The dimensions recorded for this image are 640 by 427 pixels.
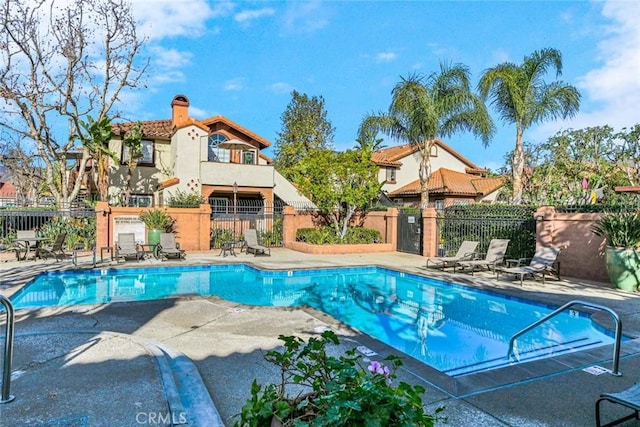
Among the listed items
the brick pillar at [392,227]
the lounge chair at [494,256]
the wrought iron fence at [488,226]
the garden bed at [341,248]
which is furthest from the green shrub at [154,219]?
the lounge chair at [494,256]

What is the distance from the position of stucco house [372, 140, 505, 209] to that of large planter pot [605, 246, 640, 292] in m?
17.3

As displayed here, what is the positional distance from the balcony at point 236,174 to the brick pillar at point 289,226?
397cm

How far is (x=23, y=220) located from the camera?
17.6 metres

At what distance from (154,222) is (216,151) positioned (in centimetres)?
915

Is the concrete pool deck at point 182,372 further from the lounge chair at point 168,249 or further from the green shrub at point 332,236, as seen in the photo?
the green shrub at point 332,236

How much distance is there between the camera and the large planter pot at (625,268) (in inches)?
388

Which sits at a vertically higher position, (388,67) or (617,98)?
(388,67)

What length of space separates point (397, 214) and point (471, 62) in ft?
27.9

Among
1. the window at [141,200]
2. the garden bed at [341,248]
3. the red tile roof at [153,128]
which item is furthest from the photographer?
the window at [141,200]

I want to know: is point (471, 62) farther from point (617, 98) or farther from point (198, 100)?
point (198, 100)

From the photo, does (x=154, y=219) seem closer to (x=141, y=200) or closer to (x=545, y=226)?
(x=141, y=200)

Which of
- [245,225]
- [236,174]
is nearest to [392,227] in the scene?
[245,225]

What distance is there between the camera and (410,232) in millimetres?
18906

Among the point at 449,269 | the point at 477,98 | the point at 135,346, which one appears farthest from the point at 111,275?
the point at 477,98
